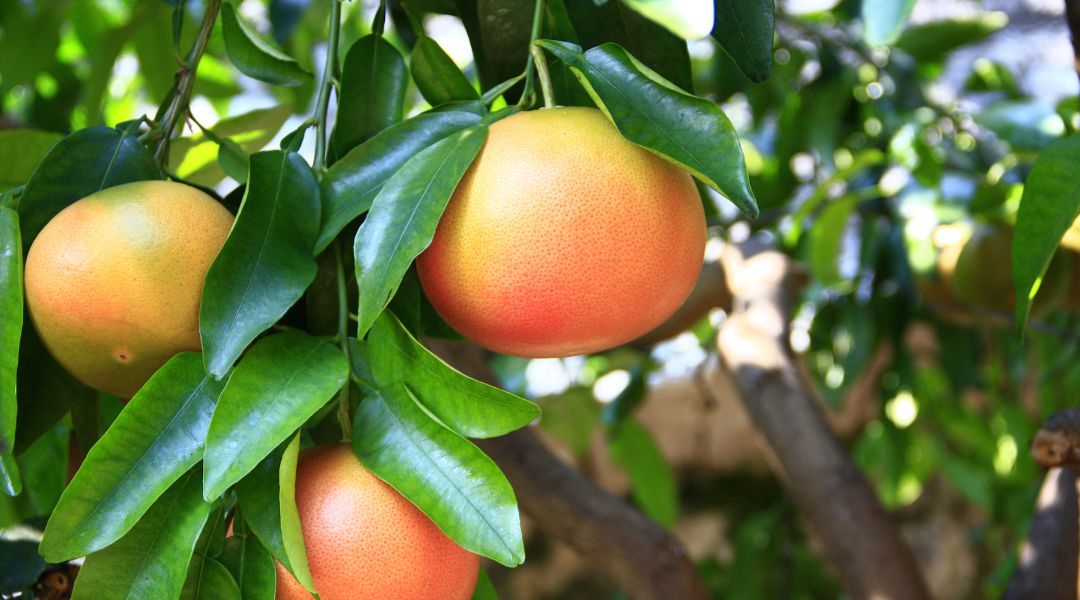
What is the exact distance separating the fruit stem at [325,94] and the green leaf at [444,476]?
0.41 ft

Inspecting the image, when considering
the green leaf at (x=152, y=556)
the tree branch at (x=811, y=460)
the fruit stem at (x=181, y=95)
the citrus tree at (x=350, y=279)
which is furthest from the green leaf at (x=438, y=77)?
the tree branch at (x=811, y=460)

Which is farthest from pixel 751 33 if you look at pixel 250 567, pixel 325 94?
pixel 250 567

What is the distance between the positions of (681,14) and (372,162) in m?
0.16

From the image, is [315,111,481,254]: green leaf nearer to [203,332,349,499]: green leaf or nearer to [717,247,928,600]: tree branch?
[203,332,349,499]: green leaf

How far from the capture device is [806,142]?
1.34 meters

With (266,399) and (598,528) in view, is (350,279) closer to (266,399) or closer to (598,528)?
(266,399)

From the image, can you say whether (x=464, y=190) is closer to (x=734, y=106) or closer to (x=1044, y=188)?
(x=1044, y=188)

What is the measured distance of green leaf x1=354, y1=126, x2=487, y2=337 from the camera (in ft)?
1.35

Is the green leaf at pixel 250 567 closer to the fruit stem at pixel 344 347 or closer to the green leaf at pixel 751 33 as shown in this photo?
the fruit stem at pixel 344 347

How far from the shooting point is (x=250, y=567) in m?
0.43

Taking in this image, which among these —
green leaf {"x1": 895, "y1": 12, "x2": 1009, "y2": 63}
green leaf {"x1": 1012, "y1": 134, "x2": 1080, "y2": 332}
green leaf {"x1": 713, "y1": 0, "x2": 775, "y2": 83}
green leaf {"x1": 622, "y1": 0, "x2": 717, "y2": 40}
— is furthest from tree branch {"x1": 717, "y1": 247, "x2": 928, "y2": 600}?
green leaf {"x1": 622, "y1": 0, "x2": 717, "y2": 40}

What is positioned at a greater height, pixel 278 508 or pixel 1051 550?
pixel 278 508

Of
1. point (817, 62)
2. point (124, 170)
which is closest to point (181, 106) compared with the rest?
point (124, 170)

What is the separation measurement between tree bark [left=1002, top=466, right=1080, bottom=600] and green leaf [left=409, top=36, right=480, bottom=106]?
1.80 feet
